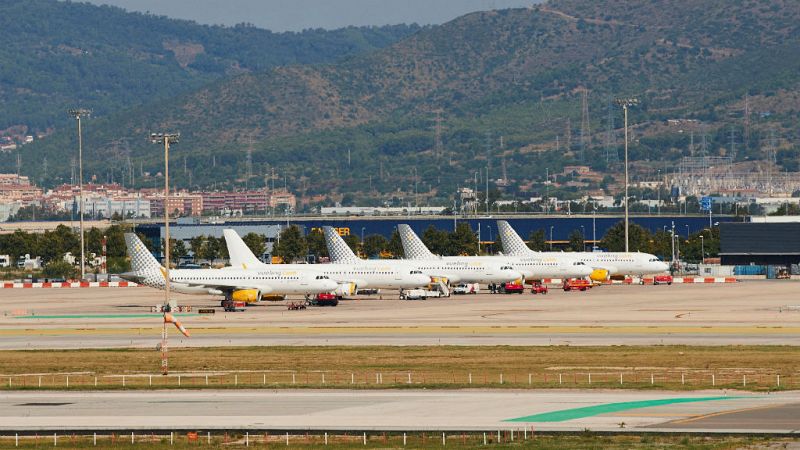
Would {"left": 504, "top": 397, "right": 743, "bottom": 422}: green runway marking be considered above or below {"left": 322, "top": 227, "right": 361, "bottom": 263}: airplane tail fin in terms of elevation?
below

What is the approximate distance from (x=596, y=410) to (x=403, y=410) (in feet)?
26.0

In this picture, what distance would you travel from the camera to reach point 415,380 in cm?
7212

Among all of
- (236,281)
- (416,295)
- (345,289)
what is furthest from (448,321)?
(416,295)

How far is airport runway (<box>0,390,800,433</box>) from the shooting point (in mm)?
56688

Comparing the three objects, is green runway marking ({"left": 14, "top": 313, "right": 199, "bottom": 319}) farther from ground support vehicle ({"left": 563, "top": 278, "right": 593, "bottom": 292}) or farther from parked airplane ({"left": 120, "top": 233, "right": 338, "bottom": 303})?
ground support vehicle ({"left": 563, "top": 278, "right": 593, "bottom": 292})

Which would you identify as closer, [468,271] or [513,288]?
[468,271]

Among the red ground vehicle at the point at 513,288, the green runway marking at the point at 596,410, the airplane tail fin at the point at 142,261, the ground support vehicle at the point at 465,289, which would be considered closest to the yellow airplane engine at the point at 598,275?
the red ground vehicle at the point at 513,288

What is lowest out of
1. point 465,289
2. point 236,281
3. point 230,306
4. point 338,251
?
point 230,306

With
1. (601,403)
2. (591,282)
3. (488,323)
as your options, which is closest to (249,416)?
(601,403)

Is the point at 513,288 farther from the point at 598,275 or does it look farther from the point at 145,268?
the point at 145,268

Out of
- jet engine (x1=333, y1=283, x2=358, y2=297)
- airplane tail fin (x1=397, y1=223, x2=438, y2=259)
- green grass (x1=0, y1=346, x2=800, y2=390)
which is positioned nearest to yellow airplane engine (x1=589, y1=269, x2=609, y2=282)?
airplane tail fin (x1=397, y1=223, x2=438, y2=259)

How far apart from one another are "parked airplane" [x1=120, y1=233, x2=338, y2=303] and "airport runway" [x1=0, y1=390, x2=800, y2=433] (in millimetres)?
64299

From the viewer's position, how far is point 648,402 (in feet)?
206

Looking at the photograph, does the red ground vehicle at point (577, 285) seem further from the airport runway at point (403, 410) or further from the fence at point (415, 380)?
the airport runway at point (403, 410)
